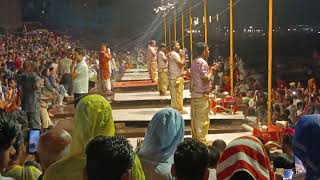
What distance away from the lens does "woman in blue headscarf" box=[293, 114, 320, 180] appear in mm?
2680

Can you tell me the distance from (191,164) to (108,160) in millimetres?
604

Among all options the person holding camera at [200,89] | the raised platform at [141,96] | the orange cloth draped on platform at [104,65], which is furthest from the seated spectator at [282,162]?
the orange cloth draped on platform at [104,65]

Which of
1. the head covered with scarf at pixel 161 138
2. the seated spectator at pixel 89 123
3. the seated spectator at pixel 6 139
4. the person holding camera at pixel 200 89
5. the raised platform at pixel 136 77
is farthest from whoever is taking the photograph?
the raised platform at pixel 136 77

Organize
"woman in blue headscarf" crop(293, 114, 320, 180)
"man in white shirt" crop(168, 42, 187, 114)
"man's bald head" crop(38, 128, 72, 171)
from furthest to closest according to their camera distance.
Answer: "man in white shirt" crop(168, 42, 187, 114) < "man's bald head" crop(38, 128, 72, 171) < "woman in blue headscarf" crop(293, 114, 320, 180)

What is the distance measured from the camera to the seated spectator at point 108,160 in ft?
8.02

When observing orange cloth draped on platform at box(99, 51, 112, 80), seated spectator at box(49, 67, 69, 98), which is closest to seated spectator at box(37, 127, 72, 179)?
seated spectator at box(49, 67, 69, 98)

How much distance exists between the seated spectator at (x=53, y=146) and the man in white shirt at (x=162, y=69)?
11.1 meters

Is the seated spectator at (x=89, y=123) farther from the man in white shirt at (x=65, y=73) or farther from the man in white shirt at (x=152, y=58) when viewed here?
the man in white shirt at (x=152, y=58)

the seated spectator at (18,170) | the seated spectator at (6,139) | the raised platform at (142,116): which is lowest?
the raised platform at (142,116)

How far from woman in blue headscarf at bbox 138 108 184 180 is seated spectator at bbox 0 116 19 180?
1.05 meters

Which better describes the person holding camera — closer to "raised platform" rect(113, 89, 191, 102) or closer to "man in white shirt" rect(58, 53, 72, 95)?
"raised platform" rect(113, 89, 191, 102)

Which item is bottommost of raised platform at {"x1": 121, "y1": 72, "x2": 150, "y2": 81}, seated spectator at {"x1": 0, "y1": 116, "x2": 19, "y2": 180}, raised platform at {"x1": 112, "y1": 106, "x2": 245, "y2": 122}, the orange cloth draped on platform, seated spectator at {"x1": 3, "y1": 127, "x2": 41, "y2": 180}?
raised platform at {"x1": 112, "y1": 106, "x2": 245, "y2": 122}

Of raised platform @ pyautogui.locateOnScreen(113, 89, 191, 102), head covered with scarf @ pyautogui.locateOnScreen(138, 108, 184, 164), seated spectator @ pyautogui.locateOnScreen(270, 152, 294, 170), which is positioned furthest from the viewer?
raised platform @ pyautogui.locateOnScreen(113, 89, 191, 102)

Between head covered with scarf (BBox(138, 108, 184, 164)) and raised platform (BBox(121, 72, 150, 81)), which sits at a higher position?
head covered with scarf (BBox(138, 108, 184, 164))
